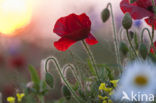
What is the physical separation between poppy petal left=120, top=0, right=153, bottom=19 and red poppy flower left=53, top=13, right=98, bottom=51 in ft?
0.35

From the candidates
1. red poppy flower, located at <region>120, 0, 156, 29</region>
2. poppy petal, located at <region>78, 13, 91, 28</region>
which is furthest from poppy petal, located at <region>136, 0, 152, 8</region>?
poppy petal, located at <region>78, 13, 91, 28</region>

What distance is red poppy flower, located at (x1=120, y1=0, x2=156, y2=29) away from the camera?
948mm

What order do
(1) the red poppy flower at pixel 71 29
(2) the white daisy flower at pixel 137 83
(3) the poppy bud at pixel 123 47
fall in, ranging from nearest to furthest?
(2) the white daisy flower at pixel 137 83 < (1) the red poppy flower at pixel 71 29 < (3) the poppy bud at pixel 123 47

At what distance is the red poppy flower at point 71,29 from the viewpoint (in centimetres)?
96

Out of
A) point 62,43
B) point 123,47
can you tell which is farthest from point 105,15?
point 62,43

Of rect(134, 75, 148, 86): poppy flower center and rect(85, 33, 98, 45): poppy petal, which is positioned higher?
rect(85, 33, 98, 45): poppy petal

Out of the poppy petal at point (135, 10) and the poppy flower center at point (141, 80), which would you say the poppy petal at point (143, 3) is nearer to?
the poppy petal at point (135, 10)

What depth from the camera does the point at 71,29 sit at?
979 mm

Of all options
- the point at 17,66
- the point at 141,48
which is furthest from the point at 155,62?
the point at 17,66

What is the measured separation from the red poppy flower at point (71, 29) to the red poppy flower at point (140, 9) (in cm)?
11

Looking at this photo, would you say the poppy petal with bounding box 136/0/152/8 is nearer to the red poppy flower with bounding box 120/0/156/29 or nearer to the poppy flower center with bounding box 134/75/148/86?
the red poppy flower with bounding box 120/0/156/29

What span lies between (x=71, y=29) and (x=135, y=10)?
0.17m

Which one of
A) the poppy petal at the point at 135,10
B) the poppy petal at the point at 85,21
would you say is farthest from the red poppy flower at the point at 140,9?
the poppy petal at the point at 85,21

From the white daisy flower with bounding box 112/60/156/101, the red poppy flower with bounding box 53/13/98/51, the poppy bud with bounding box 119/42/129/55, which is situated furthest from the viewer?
the poppy bud with bounding box 119/42/129/55
